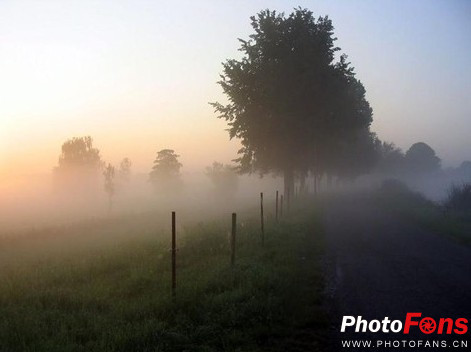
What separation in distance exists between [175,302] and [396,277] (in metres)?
6.52

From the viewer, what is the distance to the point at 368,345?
7008mm

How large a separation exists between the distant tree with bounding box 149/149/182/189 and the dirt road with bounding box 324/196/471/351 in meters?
64.2

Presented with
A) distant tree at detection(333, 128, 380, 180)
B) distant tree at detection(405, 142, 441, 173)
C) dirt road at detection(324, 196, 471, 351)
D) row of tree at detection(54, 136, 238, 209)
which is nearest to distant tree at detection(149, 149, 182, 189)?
row of tree at detection(54, 136, 238, 209)

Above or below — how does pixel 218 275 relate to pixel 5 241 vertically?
above

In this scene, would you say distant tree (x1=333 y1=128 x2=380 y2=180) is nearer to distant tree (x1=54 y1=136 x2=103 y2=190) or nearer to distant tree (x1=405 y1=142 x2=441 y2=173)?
distant tree (x1=54 y1=136 x2=103 y2=190)

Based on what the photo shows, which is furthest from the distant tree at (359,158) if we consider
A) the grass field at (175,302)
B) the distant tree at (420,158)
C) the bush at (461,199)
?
the distant tree at (420,158)

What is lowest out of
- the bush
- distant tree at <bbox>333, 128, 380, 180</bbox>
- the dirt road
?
the dirt road

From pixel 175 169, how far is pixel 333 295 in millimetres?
74561

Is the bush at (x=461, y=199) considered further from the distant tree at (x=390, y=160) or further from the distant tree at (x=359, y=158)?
the distant tree at (x=390, y=160)

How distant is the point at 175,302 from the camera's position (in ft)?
29.0

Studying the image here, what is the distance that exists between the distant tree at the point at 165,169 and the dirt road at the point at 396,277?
211ft

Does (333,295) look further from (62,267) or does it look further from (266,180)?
(266,180)

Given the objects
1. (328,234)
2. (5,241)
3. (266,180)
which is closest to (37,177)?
(266,180)

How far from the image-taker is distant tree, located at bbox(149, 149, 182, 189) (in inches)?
3216
